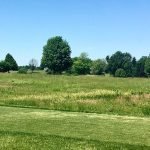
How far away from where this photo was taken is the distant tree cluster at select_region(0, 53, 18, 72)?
121500 mm

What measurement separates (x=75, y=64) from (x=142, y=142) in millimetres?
139703

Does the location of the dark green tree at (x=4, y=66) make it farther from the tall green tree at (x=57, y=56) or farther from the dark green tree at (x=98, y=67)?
the dark green tree at (x=98, y=67)

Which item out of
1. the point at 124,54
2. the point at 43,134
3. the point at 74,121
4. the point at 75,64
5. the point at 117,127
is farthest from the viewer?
the point at 124,54

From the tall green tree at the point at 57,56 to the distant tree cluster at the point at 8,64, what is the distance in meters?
9.14

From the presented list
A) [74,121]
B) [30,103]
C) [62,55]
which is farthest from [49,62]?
[74,121]

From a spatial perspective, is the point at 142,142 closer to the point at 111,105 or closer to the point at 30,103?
the point at 111,105

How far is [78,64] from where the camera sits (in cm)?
15200

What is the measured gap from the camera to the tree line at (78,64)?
129875 mm

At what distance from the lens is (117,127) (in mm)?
14625

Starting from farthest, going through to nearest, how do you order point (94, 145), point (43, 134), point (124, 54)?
point (124, 54), point (43, 134), point (94, 145)

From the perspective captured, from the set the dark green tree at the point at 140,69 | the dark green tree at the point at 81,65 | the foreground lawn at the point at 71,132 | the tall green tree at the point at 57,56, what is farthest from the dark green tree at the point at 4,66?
the foreground lawn at the point at 71,132

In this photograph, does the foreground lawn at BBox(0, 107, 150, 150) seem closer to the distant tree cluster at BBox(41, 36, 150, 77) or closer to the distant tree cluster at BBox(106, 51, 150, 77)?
the distant tree cluster at BBox(41, 36, 150, 77)

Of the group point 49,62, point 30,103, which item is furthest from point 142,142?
point 49,62

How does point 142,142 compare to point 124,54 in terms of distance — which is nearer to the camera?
point 142,142
